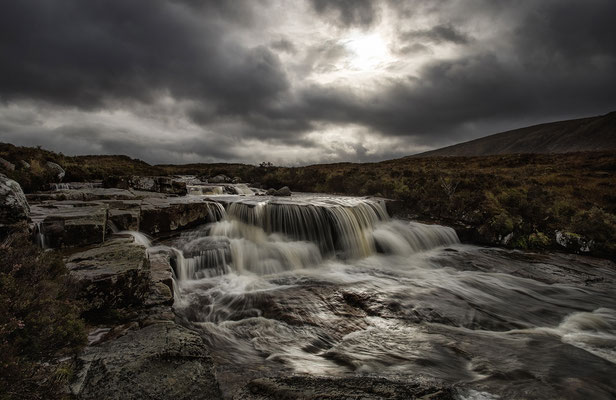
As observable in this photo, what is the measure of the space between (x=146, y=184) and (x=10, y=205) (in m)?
11.2

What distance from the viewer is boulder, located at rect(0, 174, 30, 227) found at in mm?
5879

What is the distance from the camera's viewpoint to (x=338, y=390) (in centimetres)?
314

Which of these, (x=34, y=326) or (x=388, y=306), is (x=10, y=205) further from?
(x=388, y=306)

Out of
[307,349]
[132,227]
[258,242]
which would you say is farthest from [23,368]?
[258,242]

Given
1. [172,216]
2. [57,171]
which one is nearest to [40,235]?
[172,216]

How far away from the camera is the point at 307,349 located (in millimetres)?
5215

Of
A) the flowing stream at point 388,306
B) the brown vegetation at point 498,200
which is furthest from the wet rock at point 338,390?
the brown vegetation at point 498,200

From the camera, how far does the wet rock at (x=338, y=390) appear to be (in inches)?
120

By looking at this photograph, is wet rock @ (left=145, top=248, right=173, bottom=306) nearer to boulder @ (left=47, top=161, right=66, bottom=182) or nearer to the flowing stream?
the flowing stream

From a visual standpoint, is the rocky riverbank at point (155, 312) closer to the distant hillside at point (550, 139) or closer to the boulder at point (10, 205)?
the boulder at point (10, 205)

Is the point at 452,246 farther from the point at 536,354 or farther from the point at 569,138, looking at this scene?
the point at 569,138

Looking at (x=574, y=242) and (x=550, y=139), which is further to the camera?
(x=550, y=139)

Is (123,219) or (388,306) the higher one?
(123,219)

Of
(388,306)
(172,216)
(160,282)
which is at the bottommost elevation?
(388,306)
